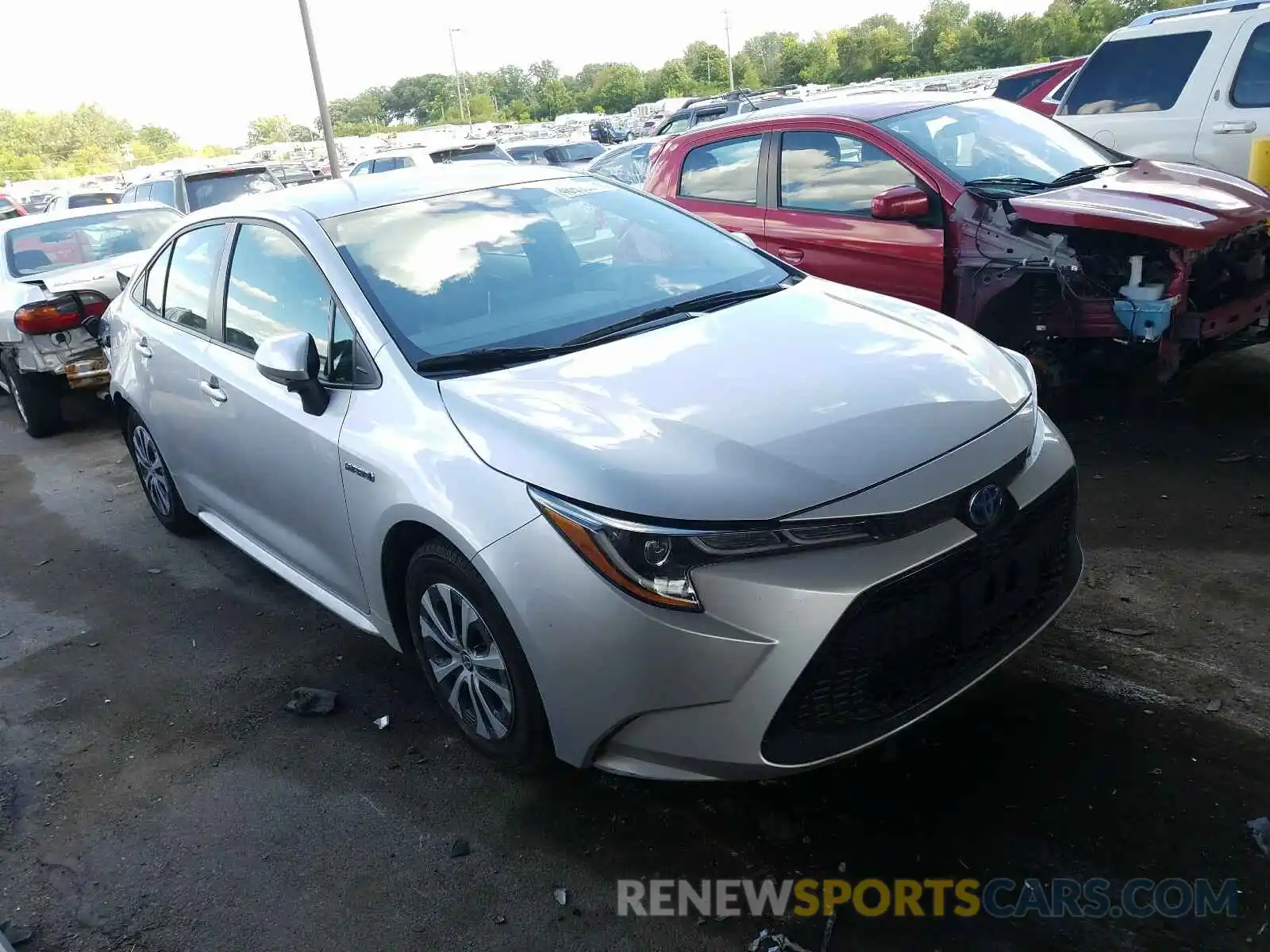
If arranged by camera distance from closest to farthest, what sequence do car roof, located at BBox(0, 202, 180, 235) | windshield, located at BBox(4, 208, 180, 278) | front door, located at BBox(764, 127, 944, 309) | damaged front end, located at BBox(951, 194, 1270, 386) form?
1. damaged front end, located at BBox(951, 194, 1270, 386)
2. front door, located at BBox(764, 127, 944, 309)
3. windshield, located at BBox(4, 208, 180, 278)
4. car roof, located at BBox(0, 202, 180, 235)

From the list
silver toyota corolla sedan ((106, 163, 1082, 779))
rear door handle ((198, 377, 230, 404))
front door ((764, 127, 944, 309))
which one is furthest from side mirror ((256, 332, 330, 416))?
front door ((764, 127, 944, 309))

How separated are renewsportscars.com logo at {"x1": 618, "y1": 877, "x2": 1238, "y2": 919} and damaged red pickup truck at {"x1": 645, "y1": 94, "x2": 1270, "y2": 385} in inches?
128

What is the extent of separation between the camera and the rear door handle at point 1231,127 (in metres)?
7.36

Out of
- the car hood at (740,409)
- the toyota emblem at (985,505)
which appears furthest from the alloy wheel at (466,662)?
the toyota emblem at (985,505)

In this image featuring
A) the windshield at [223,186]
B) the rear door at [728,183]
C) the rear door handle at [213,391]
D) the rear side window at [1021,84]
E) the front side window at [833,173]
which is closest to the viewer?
the rear door handle at [213,391]

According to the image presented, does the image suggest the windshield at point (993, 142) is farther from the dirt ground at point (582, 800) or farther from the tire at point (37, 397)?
the tire at point (37, 397)

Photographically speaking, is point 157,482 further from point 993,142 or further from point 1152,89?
point 1152,89

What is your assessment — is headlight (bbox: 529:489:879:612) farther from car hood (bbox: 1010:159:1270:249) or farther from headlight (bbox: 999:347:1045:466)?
car hood (bbox: 1010:159:1270:249)

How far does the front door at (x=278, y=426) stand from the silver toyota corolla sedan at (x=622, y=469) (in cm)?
1

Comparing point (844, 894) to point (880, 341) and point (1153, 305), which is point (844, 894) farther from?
point (1153, 305)

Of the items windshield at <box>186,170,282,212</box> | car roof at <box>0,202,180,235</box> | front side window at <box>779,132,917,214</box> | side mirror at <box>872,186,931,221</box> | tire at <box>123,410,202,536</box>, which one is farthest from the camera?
windshield at <box>186,170,282,212</box>

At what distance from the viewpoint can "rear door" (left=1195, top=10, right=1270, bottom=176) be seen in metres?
7.34

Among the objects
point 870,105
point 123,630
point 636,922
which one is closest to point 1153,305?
point 870,105

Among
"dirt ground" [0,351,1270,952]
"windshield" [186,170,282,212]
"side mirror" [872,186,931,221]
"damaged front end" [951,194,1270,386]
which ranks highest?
"windshield" [186,170,282,212]
